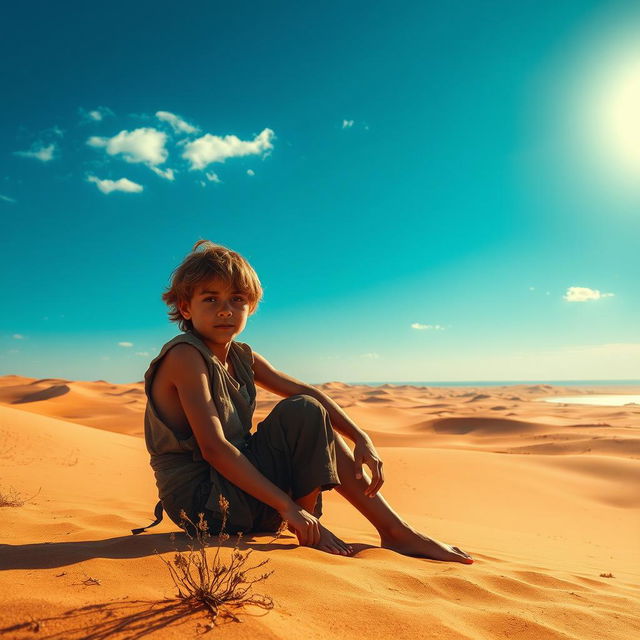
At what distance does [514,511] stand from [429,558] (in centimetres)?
439

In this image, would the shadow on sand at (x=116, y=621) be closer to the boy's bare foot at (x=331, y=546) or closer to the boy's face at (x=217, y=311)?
the boy's bare foot at (x=331, y=546)

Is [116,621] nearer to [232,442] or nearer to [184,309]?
[232,442]

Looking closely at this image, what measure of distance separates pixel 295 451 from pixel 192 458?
496 millimetres

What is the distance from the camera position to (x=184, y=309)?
2686 millimetres

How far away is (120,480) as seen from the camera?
20.0ft

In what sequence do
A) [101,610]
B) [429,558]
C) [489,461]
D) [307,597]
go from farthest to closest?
[489,461] < [429,558] < [307,597] < [101,610]

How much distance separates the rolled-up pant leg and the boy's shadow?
0.22 m

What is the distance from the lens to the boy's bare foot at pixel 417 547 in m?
2.63

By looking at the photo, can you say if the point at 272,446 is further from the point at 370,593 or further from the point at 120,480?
the point at 120,480

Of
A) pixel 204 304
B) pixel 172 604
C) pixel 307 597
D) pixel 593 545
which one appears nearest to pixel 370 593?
pixel 307 597

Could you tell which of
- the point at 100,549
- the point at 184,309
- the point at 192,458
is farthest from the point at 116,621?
the point at 184,309

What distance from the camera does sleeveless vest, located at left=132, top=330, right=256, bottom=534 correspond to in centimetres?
227

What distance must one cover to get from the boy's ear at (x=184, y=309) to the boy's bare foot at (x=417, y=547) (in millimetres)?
1629

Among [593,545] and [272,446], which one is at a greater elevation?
[272,446]
